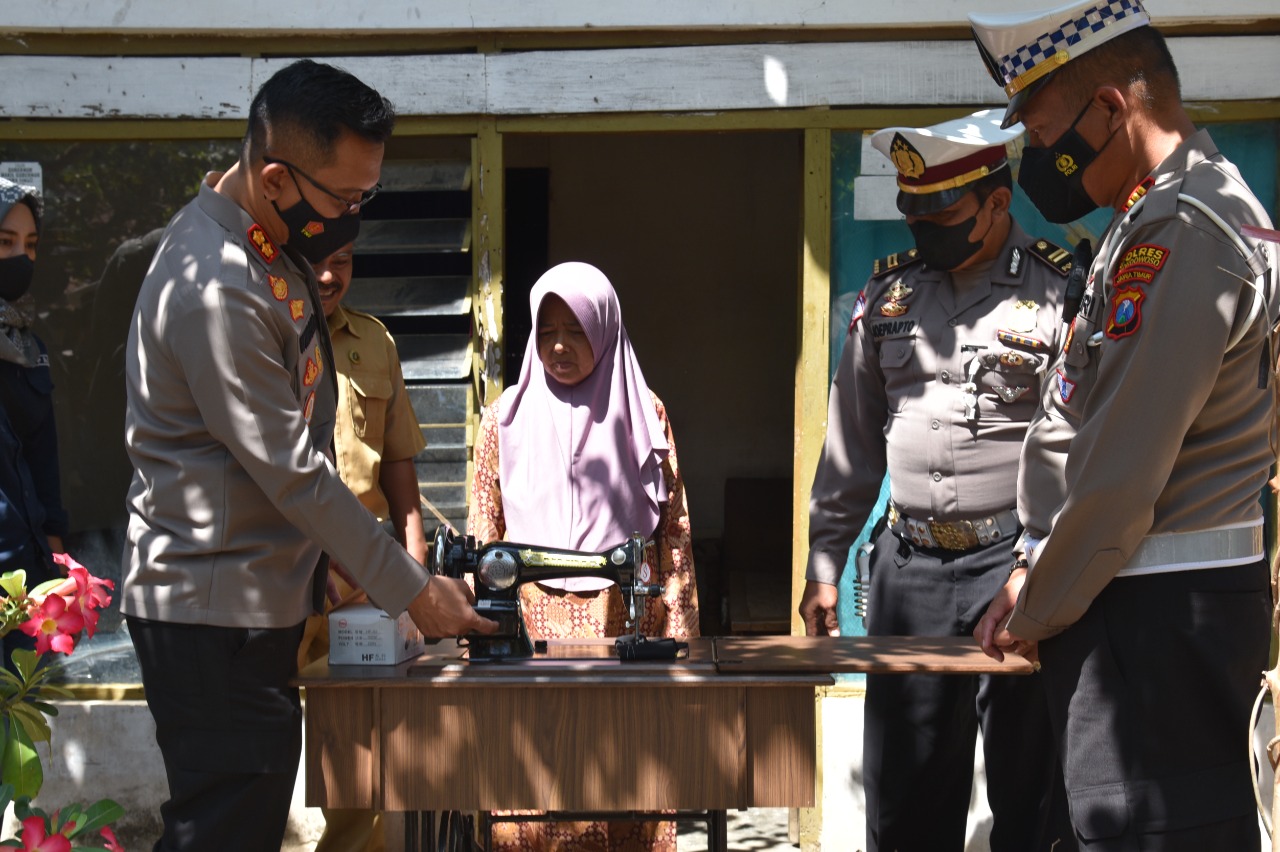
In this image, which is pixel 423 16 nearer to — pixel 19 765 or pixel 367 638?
pixel 367 638

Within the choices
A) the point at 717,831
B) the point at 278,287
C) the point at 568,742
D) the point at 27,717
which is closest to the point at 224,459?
the point at 278,287

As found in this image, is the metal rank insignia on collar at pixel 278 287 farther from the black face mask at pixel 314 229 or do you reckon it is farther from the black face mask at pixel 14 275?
the black face mask at pixel 14 275

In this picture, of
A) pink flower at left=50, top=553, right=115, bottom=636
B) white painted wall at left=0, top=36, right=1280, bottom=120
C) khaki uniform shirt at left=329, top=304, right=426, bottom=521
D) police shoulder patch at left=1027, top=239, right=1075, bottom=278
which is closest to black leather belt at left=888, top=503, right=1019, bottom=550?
police shoulder patch at left=1027, top=239, right=1075, bottom=278

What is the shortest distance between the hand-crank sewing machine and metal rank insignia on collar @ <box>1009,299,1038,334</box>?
1170 millimetres

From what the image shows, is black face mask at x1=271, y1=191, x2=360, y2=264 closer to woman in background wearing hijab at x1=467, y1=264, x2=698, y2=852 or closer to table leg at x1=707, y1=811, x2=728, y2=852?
woman in background wearing hijab at x1=467, y1=264, x2=698, y2=852

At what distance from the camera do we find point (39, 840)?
6.89ft

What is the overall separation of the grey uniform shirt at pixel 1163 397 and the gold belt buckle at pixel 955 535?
2.75ft

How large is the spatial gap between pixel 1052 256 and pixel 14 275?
9.93ft

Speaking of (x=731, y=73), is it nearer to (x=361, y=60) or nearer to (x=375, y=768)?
(x=361, y=60)

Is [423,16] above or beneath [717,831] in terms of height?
above

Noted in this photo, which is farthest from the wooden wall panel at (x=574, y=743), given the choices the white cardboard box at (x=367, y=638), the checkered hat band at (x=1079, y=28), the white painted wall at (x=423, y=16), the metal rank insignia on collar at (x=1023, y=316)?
the white painted wall at (x=423, y=16)

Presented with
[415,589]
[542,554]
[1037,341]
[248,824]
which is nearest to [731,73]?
[1037,341]

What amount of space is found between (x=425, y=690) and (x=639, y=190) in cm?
592

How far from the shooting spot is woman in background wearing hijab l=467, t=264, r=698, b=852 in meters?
3.86
